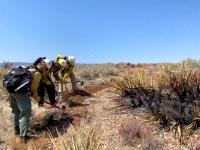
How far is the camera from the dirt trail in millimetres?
7156

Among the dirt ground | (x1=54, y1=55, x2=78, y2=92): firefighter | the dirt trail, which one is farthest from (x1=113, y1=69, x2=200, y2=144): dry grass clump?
(x1=54, y1=55, x2=78, y2=92): firefighter

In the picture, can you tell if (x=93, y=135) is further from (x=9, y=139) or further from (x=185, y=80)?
(x=185, y=80)

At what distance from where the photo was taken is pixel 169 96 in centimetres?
891

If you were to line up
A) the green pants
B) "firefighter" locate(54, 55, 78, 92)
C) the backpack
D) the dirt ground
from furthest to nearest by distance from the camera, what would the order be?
"firefighter" locate(54, 55, 78, 92), the green pants, the backpack, the dirt ground

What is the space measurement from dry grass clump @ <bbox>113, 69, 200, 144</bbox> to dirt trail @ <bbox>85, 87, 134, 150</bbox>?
441mm

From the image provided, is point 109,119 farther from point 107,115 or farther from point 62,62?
point 62,62

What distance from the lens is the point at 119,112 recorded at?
876 centimetres

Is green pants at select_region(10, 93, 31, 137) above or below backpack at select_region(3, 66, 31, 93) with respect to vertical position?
below

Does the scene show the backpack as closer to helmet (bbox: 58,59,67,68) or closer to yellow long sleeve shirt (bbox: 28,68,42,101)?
yellow long sleeve shirt (bbox: 28,68,42,101)

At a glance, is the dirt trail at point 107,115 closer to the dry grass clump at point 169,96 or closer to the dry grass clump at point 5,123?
the dry grass clump at point 169,96

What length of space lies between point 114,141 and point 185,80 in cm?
294

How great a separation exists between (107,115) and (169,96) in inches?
63.1

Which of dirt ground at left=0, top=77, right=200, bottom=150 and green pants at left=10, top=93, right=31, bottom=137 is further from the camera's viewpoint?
green pants at left=10, top=93, right=31, bottom=137

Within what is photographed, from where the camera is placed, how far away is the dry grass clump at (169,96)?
7297mm
